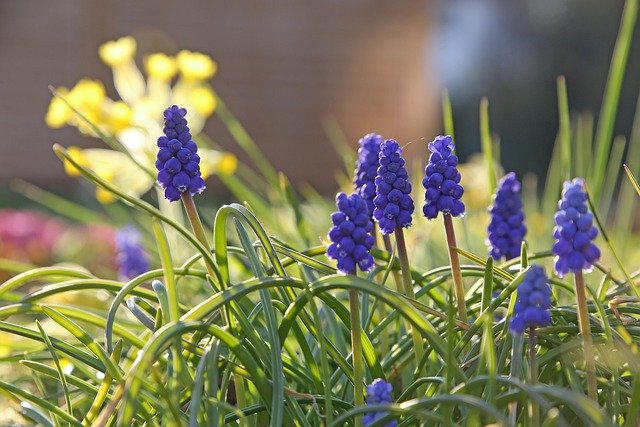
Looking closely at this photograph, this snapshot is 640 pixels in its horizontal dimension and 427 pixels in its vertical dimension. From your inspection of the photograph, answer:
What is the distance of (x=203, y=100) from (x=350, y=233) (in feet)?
5.44

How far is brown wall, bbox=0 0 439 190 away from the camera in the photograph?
8.61 meters

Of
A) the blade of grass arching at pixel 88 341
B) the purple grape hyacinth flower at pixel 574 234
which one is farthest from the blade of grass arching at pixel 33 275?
the purple grape hyacinth flower at pixel 574 234

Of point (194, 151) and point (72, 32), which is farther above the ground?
point (72, 32)

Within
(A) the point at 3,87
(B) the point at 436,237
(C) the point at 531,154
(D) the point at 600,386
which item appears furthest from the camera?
(C) the point at 531,154

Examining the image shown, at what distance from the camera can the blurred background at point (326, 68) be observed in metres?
8.62

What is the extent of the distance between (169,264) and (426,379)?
0.99 feet

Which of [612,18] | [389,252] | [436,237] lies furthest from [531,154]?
[389,252]

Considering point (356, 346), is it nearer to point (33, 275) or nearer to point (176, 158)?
point (176, 158)

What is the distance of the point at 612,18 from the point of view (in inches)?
356

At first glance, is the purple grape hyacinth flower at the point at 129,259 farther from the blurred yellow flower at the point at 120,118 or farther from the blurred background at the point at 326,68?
the blurred background at the point at 326,68

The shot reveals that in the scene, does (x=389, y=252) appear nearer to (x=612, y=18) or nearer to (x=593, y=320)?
(x=593, y=320)

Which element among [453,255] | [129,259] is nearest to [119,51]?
[129,259]

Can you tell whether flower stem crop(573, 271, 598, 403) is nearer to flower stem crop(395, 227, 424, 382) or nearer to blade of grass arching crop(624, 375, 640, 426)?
blade of grass arching crop(624, 375, 640, 426)

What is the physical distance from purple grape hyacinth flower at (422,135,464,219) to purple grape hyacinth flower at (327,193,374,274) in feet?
0.42
